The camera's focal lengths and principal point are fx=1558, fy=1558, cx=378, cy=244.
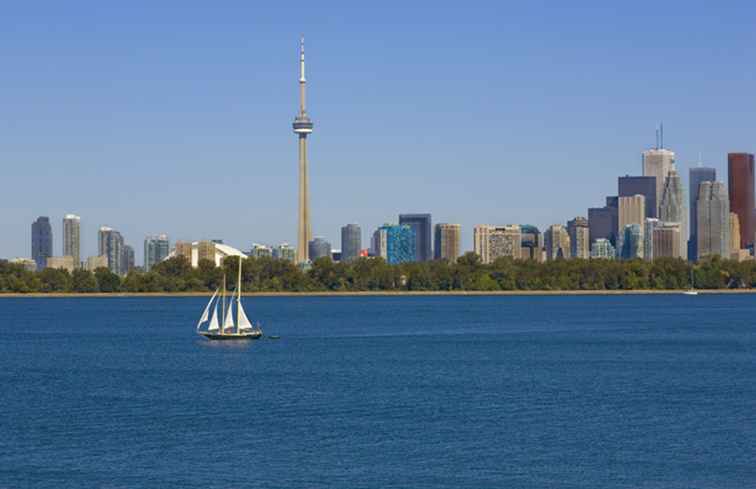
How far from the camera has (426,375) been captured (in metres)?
95.9

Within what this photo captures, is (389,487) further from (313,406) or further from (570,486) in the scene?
(313,406)

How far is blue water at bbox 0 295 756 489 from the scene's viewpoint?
5619 centimetres

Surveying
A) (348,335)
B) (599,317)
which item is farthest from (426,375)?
(599,317)

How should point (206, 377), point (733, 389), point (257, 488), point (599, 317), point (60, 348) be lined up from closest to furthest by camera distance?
point (257, 488) < point (733, 389) < point (206, 377) < point (60, 348) < point (599, 317)

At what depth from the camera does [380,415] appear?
72750mm

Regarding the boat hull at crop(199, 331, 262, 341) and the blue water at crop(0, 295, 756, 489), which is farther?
the boat hull at crop(199, 331, 262, 341)

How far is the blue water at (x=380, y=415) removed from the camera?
5619 cm

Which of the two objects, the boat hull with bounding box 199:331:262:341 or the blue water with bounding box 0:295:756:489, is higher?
the boat hull with bounding box 199:331:262:341

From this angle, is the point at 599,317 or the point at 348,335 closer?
the point at 348,335

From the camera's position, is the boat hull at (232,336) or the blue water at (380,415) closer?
the blue water at (380,415)

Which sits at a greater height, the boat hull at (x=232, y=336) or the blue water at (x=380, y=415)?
the boat hull at (x=232, y=336)

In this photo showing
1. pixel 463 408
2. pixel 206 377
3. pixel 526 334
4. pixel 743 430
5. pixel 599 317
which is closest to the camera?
pixel 743 430

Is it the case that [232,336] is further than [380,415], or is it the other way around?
[232,336]

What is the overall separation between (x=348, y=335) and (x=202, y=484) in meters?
97.0
